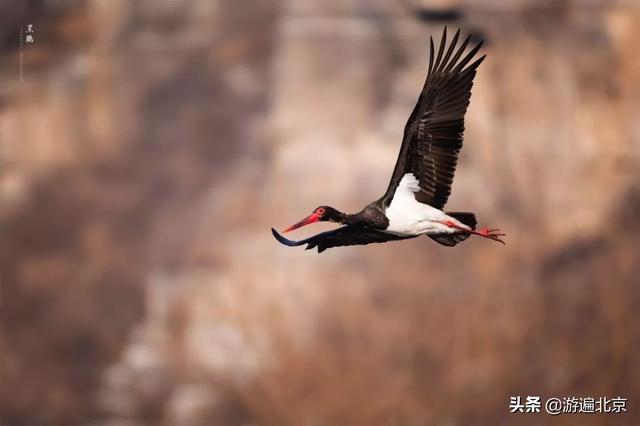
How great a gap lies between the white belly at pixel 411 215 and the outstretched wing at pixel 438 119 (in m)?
0.07

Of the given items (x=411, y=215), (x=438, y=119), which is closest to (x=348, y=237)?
(x=411, y=215)

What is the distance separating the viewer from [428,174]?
7621 mm

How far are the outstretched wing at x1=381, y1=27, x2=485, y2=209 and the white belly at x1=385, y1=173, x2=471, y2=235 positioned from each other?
67 millimetres

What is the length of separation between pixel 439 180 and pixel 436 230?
1.34 ft

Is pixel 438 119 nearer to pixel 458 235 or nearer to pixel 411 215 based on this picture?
pixel 411 215

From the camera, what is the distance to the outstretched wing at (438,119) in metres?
7.41

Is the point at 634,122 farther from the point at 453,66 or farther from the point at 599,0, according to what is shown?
the point at 453,66

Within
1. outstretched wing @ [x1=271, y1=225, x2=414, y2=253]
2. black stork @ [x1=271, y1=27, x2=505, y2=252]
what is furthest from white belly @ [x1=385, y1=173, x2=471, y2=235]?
outstretched wing @ [x1=271, y1=225, x2=414, y2=253]

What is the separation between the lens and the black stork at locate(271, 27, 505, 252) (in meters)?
7.42

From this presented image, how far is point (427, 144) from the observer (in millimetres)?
7535

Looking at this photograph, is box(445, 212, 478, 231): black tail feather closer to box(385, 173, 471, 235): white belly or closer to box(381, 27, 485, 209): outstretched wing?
box(385, 173, 471, 235): white belly

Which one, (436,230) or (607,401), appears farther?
(607,401)

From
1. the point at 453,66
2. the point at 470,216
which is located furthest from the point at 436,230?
the point at 453,66

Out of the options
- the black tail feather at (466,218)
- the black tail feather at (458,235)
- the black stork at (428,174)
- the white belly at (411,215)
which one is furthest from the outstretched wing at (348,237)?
the black tail feather at (466,218)
